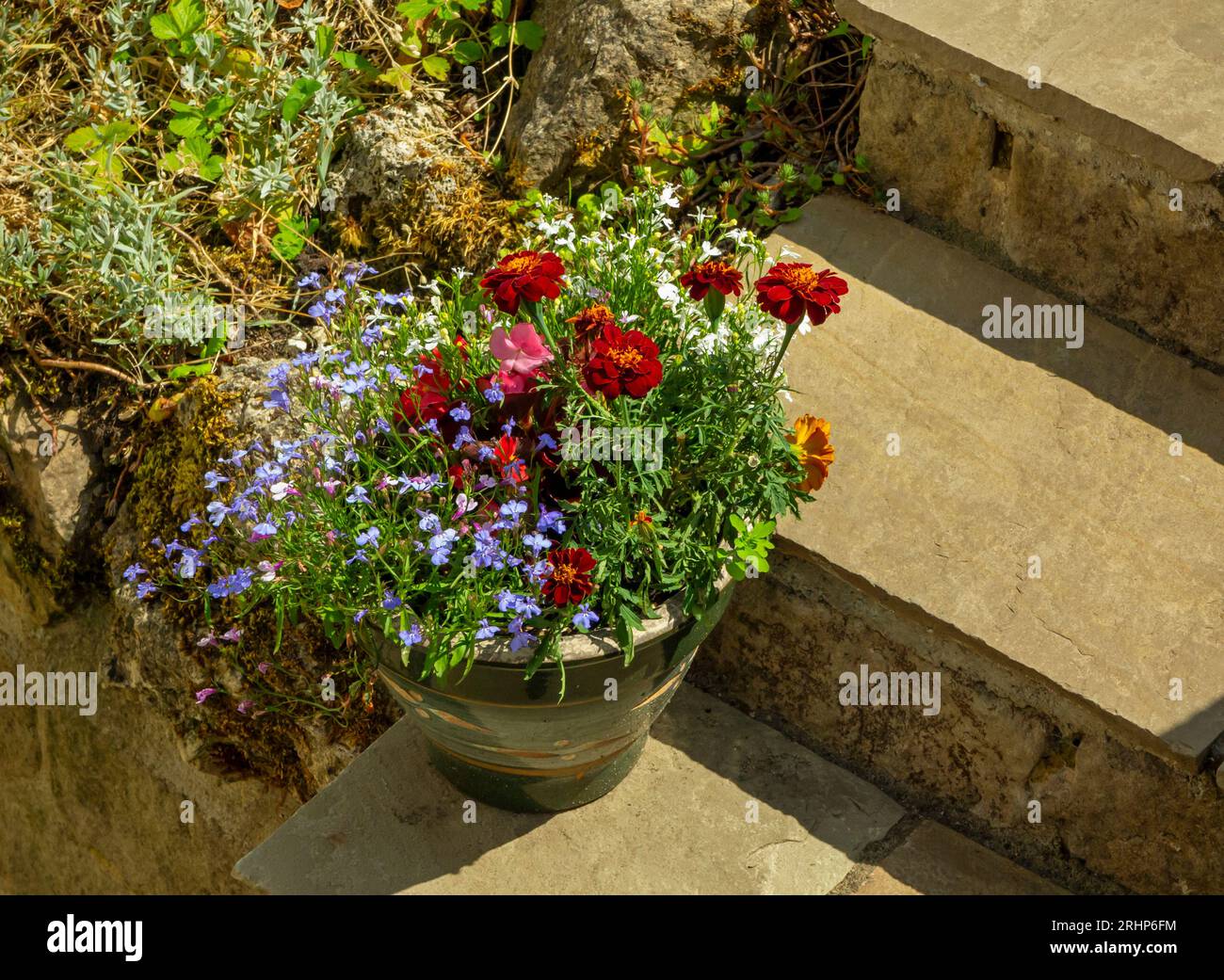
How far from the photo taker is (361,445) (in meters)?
2.75

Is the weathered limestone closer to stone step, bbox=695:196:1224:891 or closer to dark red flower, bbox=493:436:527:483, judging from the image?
dark red flower, bbox=493:436:527:483

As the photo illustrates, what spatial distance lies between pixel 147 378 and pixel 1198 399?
2.81m

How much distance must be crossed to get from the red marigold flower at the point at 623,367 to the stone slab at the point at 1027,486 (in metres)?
0.80

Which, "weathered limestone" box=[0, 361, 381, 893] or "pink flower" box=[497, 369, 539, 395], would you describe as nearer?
"pink flower" box=[497, 369, 539, 395]

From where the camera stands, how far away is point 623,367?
Result: 2430 mm

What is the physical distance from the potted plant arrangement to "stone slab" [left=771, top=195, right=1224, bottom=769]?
0.46 meters

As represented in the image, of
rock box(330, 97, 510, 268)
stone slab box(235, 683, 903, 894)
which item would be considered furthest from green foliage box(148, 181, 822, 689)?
rock box(330, 97, 510, 268)

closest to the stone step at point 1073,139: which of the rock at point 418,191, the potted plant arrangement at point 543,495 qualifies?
the potted plant arrangement at point 543,495

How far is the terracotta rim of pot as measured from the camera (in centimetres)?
255

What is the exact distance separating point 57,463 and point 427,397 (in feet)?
6.01

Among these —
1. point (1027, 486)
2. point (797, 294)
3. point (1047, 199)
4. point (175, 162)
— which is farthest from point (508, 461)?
point (175, 162)

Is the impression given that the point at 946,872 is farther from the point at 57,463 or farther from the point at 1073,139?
the point at 57,463

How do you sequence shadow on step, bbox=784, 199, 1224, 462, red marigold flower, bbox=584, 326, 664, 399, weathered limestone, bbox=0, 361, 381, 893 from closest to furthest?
red marigold flower, bbox=584, 326, 664, 399 → shadow on step, bbox=784, 199, 1224, 462 → weathered limestone, bbox=0, 361, 381, 893

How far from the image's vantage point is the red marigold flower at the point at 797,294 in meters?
2.45
